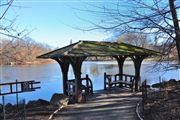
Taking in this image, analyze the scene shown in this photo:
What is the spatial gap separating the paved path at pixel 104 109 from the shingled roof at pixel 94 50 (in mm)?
2024

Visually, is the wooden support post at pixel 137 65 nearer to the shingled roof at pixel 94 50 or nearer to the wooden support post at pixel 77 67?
the shingled roof at pixel 94 50

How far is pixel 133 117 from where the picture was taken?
9.73 metres

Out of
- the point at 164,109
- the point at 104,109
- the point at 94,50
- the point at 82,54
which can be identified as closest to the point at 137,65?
the point at 94,50

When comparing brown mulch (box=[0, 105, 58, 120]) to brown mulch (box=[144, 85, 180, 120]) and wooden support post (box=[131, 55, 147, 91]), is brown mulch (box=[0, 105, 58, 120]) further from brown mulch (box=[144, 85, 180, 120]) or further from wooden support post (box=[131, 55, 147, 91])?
wooden support post (box=[131, 55, 147, 91])

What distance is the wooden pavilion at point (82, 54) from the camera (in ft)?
45.0

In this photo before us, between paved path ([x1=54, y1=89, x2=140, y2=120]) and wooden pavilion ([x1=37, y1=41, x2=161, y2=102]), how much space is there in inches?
48.1

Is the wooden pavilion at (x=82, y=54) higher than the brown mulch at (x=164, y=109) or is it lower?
higher

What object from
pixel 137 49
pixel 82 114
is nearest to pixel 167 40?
pixel 82 114

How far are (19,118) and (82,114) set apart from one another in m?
2.19

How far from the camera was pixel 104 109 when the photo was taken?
11.5 metres

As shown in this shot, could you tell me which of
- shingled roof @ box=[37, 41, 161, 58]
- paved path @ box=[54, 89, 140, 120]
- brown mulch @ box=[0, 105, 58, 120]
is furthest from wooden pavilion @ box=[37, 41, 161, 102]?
brown mulch @ box=[0, 105, 58, 120]

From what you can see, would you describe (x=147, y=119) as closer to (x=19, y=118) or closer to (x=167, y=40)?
(x=167, y=40)

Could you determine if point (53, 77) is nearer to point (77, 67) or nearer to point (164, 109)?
point (77, 67)

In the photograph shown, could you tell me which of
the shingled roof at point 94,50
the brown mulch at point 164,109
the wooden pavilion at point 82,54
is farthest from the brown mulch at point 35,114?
the brown mulch at point 164,109
